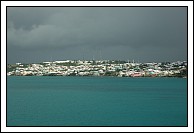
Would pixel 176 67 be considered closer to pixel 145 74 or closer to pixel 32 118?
pixel 145 74

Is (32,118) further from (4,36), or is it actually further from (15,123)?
(4,36)

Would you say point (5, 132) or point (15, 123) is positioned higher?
point (5, 132)

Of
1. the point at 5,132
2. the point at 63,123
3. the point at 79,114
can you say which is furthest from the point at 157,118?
the point at 5,132

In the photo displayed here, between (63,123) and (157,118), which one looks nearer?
(63,123)

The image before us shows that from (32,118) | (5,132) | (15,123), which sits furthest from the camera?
(32,118)

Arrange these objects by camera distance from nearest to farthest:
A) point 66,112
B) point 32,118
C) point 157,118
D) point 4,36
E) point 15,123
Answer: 1. point 4,36
2. point 15,123
3. point 32,118
4. point 157,118
5. point 66,112

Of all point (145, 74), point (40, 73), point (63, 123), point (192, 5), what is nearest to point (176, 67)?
point (145, 74)
